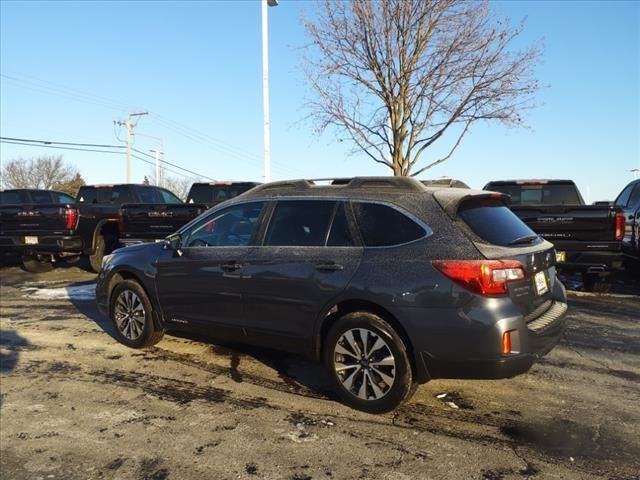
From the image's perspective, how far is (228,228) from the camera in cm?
493

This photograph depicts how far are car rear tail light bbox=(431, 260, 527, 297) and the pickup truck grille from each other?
13.5 inches

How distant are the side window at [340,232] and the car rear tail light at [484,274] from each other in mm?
874

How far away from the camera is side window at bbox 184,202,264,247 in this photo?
4723mm

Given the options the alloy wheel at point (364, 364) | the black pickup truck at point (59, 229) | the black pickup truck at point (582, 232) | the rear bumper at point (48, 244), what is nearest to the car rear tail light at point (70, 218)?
the black pickup truck at point (59, 229)

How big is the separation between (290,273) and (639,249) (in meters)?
7.94

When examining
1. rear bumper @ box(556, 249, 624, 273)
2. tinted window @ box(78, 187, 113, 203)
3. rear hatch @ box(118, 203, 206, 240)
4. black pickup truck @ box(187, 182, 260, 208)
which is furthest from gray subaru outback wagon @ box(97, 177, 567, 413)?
tinted window @ box(78, 187, 113, 203)

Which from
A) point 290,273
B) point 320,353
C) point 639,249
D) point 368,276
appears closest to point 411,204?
point 368,276

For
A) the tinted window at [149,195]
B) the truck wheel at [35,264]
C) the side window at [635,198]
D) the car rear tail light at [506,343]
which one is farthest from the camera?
the tinted window at [149,195]

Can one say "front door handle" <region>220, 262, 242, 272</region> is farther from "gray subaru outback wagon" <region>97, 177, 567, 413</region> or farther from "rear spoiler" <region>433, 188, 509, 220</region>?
"rear spoiler" <region>433, 188, 509, 220</region>

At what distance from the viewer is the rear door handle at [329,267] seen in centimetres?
394

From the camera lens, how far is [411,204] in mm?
3914

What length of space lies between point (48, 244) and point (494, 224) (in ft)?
32.3

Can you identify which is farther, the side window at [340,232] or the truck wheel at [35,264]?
the truck wheel at [35,264]

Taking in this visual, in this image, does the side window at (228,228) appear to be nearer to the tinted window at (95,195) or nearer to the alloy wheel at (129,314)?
the alloy wheel at (129,314)
